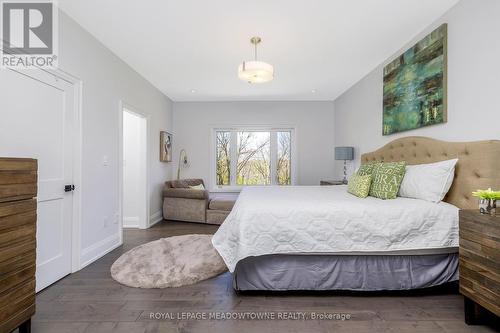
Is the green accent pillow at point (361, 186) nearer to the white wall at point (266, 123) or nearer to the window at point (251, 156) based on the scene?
the white wall at point (266, 123)

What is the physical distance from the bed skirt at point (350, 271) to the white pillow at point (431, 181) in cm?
50

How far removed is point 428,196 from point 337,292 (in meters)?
1.14

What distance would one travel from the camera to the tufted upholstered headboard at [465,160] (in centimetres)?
194

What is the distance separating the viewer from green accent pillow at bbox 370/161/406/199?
2408mm

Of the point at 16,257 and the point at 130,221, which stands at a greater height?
the point at 16,257

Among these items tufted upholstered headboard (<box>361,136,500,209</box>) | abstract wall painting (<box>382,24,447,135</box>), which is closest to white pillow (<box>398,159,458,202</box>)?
tufted upholstered headboard (<box>361,136,500,209</box>)

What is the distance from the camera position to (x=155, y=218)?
4.69 metres

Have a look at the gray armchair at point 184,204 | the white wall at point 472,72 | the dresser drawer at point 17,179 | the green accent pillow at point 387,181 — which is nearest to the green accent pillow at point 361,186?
the green accent pillow at point 387,181

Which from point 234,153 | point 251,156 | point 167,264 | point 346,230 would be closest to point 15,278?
point 167,264

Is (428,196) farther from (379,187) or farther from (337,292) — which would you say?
(337,292)

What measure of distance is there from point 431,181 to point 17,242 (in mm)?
3058

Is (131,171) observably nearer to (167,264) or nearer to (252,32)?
(167,264)

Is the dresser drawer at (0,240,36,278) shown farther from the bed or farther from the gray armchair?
the gray armchair

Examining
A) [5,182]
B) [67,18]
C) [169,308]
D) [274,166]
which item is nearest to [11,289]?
[5,182]
